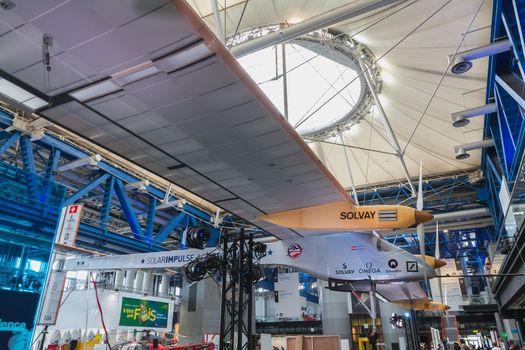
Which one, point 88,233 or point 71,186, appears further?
point 71,186

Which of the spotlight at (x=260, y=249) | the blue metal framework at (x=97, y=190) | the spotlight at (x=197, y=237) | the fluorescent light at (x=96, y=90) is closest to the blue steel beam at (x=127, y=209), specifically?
the blue metal framework at (x=97, y=190)

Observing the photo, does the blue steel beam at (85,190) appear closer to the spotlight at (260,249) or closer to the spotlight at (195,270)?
the spotlight at (195,270)

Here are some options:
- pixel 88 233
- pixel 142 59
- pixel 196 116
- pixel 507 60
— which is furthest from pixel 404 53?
pixel 88 233

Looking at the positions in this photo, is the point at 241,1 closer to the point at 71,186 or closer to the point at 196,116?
the point at 196,116

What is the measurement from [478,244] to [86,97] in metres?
34.3

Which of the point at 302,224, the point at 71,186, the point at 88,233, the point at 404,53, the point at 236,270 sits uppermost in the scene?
the point at 404,53

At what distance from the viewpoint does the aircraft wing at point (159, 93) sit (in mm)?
4570

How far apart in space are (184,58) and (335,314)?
28484 millimetres

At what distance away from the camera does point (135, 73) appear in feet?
18.1

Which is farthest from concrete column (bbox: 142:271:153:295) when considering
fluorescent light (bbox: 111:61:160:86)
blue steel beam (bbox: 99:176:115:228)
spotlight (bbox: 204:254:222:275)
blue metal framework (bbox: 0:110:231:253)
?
fluorescent light (bbox: 111:61:160:86)

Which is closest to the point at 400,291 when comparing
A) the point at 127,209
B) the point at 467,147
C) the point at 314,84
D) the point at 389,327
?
the point at 467,147

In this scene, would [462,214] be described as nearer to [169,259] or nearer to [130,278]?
[169,259]

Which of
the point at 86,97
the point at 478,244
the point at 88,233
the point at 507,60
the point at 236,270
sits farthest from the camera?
the point at 478,244

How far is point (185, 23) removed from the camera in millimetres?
4617
